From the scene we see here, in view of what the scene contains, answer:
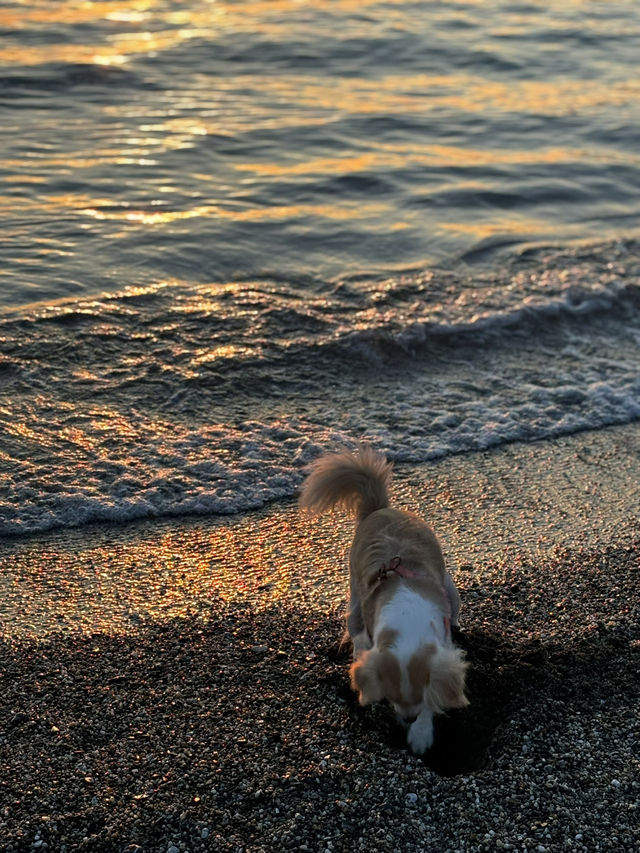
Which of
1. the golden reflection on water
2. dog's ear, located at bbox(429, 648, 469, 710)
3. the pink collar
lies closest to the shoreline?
the golden reflection on water

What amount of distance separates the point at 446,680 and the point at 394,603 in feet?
1.19

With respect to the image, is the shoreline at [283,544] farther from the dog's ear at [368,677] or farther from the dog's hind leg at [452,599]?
the dog's ear at [368,677]

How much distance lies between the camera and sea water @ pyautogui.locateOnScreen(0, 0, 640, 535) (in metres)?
7.19

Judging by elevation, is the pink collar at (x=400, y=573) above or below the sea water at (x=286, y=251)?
above

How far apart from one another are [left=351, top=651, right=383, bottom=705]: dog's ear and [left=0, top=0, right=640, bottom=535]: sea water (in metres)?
2.40

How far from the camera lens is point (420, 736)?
407cm

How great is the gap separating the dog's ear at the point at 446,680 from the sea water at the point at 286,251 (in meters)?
2.58

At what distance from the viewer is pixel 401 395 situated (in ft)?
26.2

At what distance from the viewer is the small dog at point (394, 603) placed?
3893 millimetres

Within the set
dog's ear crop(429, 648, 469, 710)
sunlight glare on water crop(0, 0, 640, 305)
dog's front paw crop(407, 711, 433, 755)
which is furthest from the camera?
sunlight glare on water crop(0, 0, 640, 305)

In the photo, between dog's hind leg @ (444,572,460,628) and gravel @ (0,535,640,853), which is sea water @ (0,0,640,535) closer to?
gravel @ (0,535,640,853)

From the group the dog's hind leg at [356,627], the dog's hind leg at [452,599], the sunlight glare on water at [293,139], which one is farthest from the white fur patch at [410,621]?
the sunlight glare on water at [293,139]

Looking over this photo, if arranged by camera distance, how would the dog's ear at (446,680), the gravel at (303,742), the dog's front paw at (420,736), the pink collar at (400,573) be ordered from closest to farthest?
the gravel at (303,742) < the dog's ear at (446,680) < the dog's front paw at (420,736) < the pink collar at (400,573)

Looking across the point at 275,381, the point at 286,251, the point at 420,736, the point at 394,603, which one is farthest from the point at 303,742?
the point at 286,251
